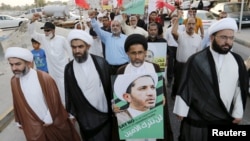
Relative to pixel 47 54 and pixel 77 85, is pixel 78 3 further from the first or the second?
pixel 77 85

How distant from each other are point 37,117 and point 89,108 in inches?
23.5

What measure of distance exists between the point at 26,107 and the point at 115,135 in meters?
1.02

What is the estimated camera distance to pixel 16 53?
9.47ft

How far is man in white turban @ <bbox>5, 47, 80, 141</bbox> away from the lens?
9.47 feet

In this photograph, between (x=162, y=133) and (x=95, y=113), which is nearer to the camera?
(x=162, y=133)

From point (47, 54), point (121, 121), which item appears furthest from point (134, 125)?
point (47, 54)

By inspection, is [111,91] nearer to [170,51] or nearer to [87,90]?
[87,90]

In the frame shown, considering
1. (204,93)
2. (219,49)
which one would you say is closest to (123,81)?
(204,93)

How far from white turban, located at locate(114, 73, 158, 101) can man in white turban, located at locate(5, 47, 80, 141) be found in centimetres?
96

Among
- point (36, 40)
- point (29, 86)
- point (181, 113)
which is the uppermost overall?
point (36, 40)

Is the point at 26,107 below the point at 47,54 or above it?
below

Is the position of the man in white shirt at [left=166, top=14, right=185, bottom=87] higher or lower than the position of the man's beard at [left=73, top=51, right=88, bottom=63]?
lower

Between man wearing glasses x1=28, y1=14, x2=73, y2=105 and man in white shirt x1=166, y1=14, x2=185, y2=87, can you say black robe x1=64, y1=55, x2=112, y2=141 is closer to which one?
man wearing glasses x1=28, y1=14, x2=73, y2=105

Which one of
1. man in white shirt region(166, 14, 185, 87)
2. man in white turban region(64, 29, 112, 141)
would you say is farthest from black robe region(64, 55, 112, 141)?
A: man in white shirt region(166, 14, 185, 87)
